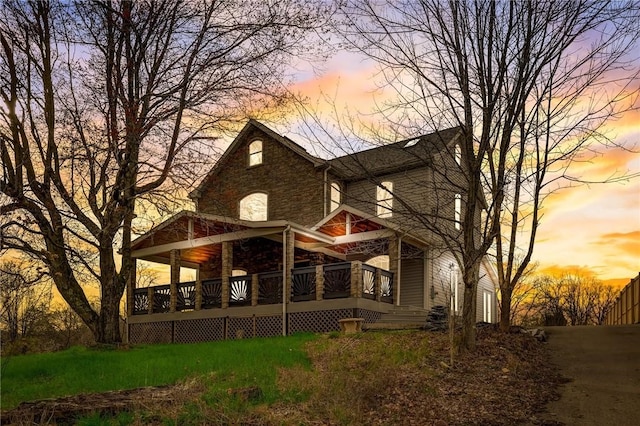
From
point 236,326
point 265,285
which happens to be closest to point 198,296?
point 236,326

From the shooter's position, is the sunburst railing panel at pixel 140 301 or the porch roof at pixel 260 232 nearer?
the porch roof at pixel 260 232

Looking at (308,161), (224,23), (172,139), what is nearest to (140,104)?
(172,139)

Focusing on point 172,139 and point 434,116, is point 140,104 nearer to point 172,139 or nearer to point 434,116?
point 172,139

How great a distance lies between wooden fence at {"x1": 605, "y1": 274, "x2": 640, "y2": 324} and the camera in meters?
20.4

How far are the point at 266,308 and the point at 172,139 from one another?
6.63 m

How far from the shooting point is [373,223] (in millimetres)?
20703

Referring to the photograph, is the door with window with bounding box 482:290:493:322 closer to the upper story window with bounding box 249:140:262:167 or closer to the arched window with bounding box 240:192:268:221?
the arched window with bounding box 240:192:268:221

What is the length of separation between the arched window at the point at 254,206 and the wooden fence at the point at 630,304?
1389 cm

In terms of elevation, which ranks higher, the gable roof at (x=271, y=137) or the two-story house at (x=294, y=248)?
the gable roof at (x=271, y=137)

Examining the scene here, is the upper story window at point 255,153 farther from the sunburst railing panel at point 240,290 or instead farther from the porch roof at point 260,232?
the sunburst railing panel at point 240,290

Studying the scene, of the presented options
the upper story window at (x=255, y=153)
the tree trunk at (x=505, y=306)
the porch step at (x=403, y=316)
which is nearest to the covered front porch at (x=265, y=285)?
the porch step at (x=403, y=316)

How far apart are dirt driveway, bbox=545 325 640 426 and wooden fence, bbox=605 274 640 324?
3.94 meters

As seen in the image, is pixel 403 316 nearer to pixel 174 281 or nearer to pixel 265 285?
pixel 265 285

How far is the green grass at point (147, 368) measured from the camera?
10.0 m
